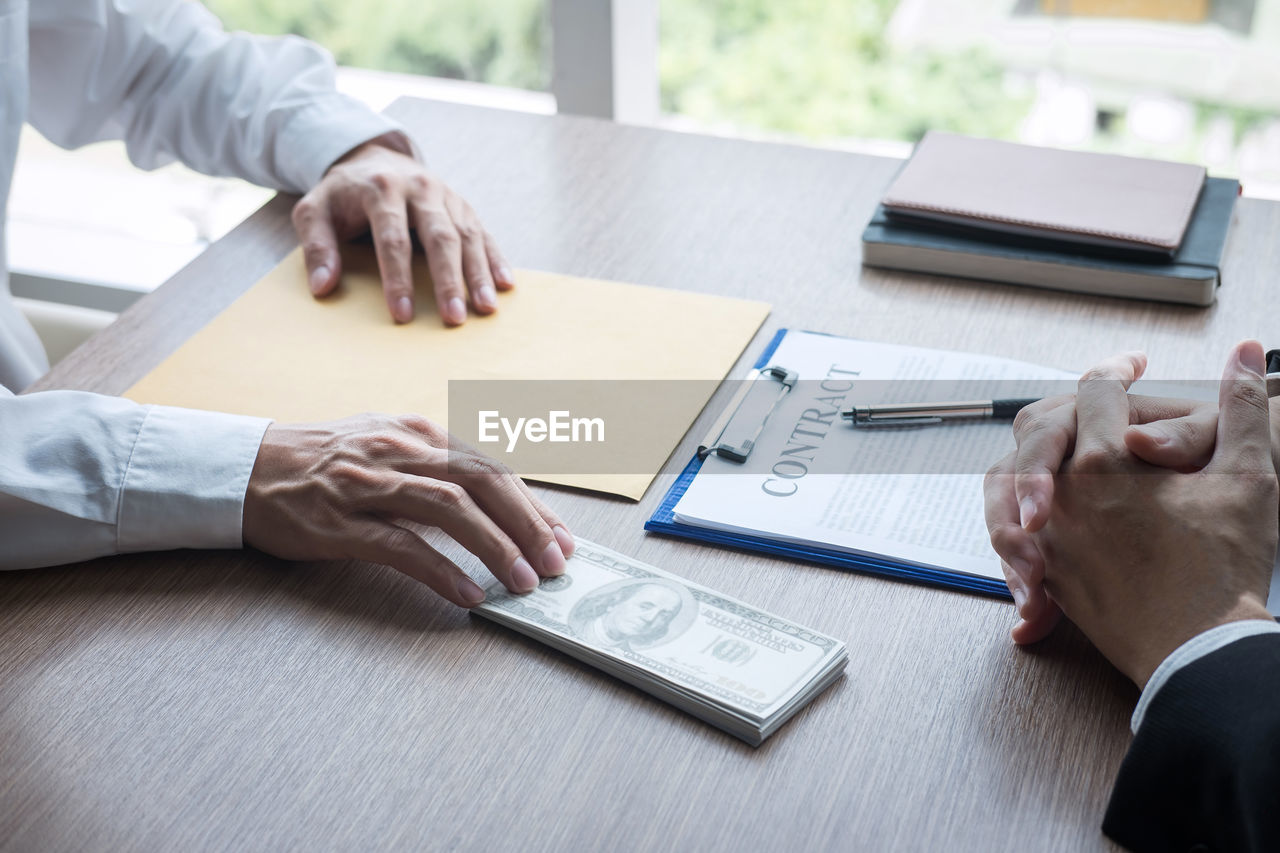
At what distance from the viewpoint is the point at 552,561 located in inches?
30.3

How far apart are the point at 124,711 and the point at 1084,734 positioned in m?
0.57

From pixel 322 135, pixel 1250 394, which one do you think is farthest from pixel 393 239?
pixel 1250 394

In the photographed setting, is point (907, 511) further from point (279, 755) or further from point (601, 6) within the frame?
point (601, 6)

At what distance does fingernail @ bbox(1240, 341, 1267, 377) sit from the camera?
2.58 feet

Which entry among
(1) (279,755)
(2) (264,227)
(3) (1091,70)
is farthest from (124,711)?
(3) (1091,70)

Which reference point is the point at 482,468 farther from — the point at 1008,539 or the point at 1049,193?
the point at 1049,193

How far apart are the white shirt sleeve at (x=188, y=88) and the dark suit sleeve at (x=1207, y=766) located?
3.35 feet

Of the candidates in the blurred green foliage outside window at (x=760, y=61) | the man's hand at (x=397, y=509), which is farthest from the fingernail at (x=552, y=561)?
the blurred green foliage outside window at (x=760, y=61)

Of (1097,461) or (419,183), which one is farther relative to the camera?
(419,183)

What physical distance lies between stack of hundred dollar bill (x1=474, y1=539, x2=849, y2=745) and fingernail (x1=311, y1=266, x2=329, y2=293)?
484 millimetres

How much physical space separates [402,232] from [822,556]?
1.94 ft

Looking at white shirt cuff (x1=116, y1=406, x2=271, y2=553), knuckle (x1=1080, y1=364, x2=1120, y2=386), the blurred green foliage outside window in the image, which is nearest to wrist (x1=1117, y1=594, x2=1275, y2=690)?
knuckle (x1=1080, y1=364, x2=1120, y2=386)

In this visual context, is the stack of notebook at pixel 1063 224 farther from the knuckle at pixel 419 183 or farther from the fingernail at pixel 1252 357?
the knuckle at pixel 419 183

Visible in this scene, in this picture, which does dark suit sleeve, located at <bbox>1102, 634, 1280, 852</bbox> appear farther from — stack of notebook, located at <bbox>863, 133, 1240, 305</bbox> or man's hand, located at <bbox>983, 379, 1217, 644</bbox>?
stack of notebook, located at <bbox>863, 133, 1240, 305</bbox>
